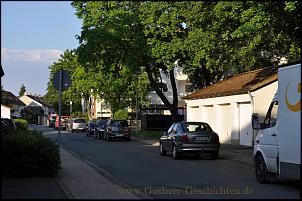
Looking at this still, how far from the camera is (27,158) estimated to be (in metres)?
14.1

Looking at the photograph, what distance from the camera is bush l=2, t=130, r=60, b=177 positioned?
13977 mm

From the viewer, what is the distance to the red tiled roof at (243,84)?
2860 centimetres

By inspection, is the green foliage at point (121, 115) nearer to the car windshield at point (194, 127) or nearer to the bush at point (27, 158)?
the car windshield at point (194, 127)

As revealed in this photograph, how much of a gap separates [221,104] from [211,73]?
8167 millimetres

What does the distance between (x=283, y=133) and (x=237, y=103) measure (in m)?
18.2

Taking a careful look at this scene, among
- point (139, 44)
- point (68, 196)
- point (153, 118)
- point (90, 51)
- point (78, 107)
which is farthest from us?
point (78, 107)

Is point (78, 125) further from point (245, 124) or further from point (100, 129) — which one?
point (245, 124)

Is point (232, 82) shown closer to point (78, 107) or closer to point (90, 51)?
point (90, 51)

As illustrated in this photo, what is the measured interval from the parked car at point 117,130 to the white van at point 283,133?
2631 centimetres

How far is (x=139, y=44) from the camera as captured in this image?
34062 millimetres

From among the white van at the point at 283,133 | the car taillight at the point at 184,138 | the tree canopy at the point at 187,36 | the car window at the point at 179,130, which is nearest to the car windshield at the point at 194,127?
the car window at the point at 179,130

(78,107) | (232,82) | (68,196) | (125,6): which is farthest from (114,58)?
(78,107)

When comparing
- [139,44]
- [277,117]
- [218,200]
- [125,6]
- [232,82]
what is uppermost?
[125,6]

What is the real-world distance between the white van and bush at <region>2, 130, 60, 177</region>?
547 centimetres
